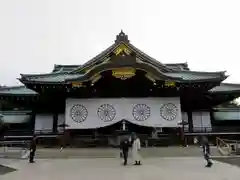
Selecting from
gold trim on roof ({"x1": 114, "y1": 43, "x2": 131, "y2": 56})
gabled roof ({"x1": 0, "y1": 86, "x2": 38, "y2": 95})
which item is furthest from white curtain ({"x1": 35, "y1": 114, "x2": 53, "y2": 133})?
gold trim on roof ({"x1": 114, "y1": 43, "x2": 131, "y2": 56})

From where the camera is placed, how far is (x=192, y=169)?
451 inches

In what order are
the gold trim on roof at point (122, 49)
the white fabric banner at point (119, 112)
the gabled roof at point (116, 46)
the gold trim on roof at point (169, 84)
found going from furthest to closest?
the gabled roof at point (116, 46) < the gold trim on roof at point (122, 49) < the white fabric banner at point (119, 112) < the gold trim on roof at point (169, 84)

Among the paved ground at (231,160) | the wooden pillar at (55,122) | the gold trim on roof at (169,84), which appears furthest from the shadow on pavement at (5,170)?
the gold trim on roof at (169,84)

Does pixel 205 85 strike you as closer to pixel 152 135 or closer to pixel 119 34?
pixel 152 135

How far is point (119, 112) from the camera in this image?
21.2 meters

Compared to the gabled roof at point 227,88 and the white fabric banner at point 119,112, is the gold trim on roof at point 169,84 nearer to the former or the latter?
the white fabric banner at point 119,112

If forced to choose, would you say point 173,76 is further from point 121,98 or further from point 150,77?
point 121,98

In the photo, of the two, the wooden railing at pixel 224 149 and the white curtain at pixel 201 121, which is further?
the white curtain at pixel 201 121

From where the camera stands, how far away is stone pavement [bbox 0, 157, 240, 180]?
9.94 m

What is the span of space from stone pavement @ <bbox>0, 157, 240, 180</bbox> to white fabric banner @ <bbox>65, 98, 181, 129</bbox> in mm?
7702

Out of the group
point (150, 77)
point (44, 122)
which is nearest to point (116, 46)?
point (150, 77)

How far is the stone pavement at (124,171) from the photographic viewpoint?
32.6 ft

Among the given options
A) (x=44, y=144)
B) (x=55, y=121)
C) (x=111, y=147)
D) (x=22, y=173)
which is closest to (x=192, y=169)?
(x=22, y=173)

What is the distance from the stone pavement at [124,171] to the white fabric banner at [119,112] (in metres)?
7.70
